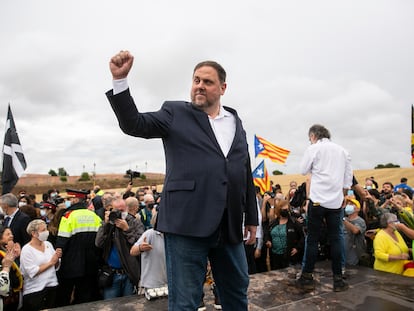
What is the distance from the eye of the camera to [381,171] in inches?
1861

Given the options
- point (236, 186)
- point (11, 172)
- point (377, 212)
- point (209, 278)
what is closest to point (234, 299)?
point (236, 186)

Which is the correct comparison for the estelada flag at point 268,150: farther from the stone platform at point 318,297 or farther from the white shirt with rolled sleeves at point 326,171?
the white shirt with rolled sleeves at point 326,171

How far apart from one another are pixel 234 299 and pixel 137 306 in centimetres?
220

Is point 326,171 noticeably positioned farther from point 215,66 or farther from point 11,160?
point 11,160

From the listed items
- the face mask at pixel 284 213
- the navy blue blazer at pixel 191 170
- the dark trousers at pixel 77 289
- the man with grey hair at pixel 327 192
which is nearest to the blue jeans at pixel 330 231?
the man with grey hair at pixel 327 192

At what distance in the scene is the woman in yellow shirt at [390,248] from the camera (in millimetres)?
5078

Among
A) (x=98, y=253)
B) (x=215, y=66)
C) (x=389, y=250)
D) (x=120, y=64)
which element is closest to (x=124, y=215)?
(x=98, y=253)

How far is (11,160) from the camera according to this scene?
340 inches

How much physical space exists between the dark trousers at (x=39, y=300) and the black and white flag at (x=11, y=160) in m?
4.36

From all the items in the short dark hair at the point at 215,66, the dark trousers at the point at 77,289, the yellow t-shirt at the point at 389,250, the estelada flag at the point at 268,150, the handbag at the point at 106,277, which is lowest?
the dark trousers at the point at 77,289

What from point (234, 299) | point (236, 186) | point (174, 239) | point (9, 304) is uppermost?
point (236, 186)

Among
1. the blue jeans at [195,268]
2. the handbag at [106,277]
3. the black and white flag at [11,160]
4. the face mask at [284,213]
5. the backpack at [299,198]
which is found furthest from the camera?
the backpack at [299,198]

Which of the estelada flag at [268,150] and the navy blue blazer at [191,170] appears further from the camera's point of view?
the estelada flag at [268,150]

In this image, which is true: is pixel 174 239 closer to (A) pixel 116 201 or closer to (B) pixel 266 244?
(A) pixel 116 201
